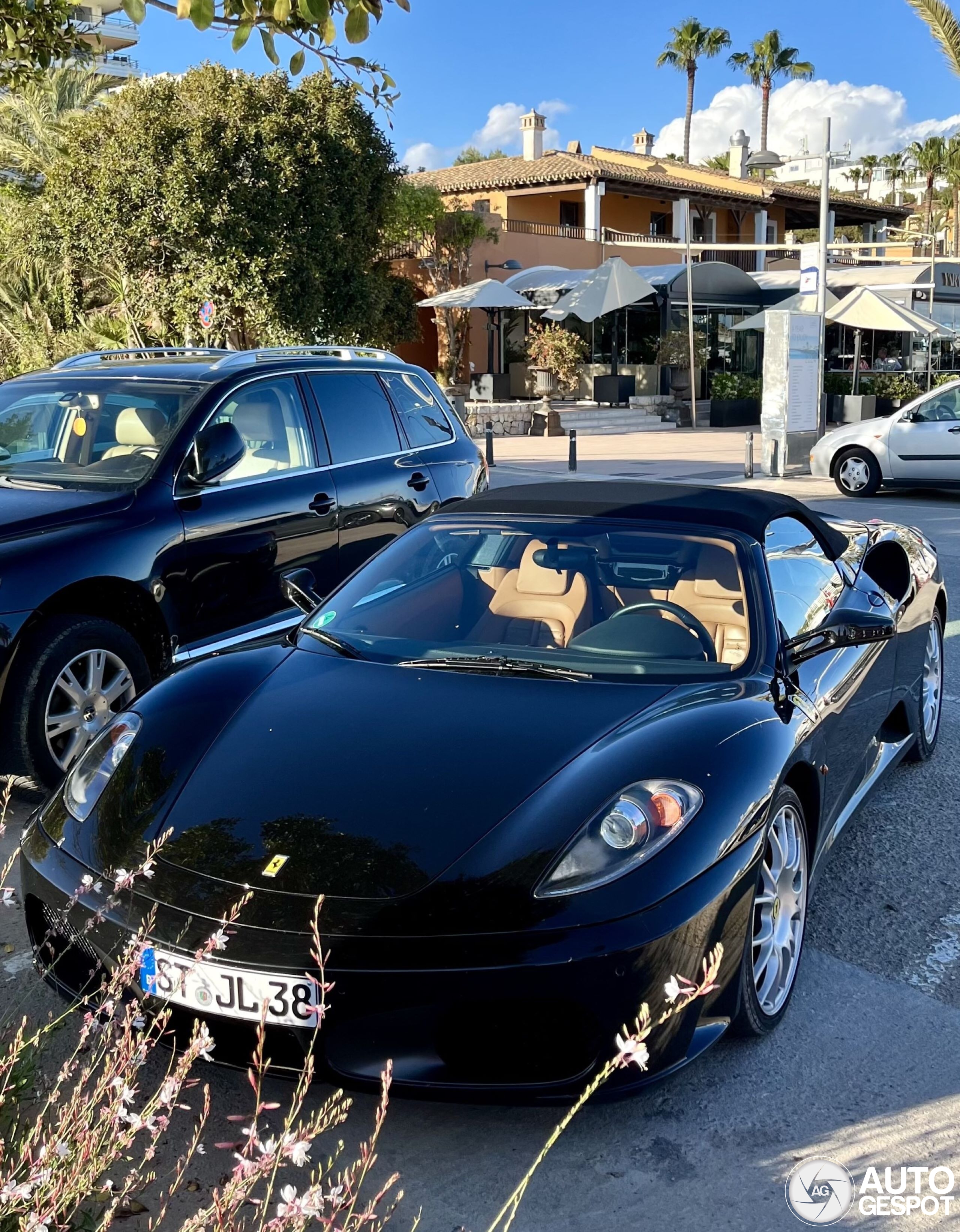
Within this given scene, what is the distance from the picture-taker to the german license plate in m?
2.65

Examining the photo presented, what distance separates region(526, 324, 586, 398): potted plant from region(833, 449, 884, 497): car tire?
43.5 ft

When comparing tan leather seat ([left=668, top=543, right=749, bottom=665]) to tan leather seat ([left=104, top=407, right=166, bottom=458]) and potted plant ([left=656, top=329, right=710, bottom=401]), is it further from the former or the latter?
potted plant ([left=656, top=329, right=710, bottom=401])

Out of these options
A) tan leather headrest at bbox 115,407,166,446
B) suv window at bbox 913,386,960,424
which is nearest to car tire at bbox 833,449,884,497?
A: suv window at bbox 913,386,960,424

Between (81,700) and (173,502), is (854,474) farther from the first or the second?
(81,700)

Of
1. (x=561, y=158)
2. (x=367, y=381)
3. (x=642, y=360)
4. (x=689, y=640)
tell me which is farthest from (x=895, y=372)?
(x=689, y=640)

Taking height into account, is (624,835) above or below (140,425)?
below

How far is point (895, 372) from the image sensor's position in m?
29.6

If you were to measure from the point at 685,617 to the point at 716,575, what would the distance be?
196 millimetres

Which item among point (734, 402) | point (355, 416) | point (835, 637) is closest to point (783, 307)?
point (734, 402)

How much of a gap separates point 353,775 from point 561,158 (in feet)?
139

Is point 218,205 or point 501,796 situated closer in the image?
point 501,796

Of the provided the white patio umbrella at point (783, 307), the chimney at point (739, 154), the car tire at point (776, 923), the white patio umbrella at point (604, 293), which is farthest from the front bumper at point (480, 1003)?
the chimney at point (739, 154)

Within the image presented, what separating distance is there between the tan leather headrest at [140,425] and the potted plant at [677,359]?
1009 inches

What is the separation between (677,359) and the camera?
30938mm
